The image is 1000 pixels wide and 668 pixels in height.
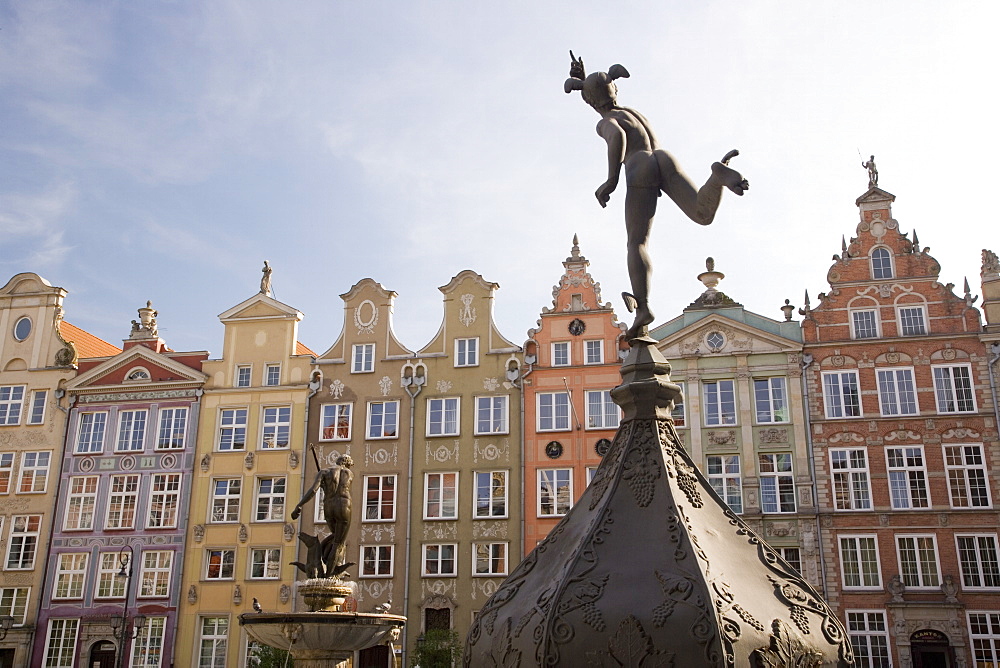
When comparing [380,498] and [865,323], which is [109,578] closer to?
[380,498]

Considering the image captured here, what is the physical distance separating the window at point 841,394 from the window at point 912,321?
6.70 feet

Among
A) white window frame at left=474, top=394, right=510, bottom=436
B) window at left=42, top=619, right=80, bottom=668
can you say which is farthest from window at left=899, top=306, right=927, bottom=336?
window at left=42, top=619, right=80, bottom=668

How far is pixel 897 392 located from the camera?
93.5 feet

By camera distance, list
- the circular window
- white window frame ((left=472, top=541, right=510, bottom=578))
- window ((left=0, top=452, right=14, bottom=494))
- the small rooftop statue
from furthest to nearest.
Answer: the circular window < window ((left=0, top=452, right=14, bottom=494)) < white window frame ((left=472, top=541, right=510, bottom=578)) < the small rooftop statue

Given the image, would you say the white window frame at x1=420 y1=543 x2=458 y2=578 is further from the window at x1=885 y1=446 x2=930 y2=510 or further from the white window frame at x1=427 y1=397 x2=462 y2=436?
the window at x1=885 y1=446 x2=930 y2=510

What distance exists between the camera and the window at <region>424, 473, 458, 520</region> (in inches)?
1206

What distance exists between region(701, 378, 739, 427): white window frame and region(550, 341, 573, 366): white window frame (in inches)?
177

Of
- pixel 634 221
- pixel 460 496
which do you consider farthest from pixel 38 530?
pixel 634 221

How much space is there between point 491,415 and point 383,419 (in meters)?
3.82

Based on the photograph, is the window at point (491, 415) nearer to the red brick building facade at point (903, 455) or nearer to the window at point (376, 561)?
the window at point (376, 561)

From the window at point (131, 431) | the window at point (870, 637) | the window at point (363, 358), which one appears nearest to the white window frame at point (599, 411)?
the window at point (363, 358)

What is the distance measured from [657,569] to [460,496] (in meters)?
28.2

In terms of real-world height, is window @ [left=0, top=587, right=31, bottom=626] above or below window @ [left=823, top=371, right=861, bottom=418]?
below

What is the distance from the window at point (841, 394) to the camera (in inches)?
1132
